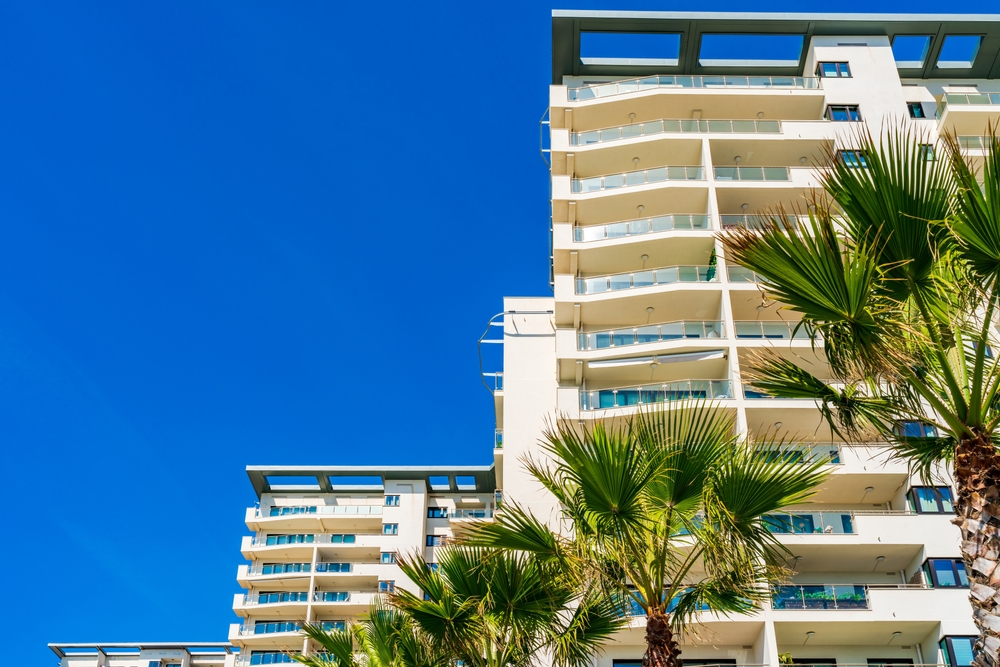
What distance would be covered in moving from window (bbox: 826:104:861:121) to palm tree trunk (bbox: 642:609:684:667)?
2883cm

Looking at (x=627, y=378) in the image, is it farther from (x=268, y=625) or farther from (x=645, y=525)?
(x=268, y=625)

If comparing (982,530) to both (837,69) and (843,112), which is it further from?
(837,69)

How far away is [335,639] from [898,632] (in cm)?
1869

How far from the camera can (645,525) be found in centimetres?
1277

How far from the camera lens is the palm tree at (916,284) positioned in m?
9.90

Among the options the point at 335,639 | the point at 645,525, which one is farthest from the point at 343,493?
the point at 645,525

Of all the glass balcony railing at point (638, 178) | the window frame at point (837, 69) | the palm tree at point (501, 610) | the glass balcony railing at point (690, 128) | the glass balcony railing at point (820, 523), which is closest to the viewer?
Result: the palm tree at point (501, 610)

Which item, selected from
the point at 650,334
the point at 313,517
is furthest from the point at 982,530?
the point at 313,517

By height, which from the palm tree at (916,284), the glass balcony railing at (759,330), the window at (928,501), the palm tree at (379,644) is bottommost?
the palm tree at (379,644)

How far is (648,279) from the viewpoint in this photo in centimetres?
3425

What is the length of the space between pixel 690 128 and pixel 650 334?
365 inches

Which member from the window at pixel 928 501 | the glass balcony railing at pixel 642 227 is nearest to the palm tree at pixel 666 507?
the window at pixel 928 501

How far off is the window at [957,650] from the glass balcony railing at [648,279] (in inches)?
545

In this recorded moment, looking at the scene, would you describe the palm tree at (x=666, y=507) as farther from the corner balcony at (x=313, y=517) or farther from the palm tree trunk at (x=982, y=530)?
the corner balcony at (x=313, y=517)
